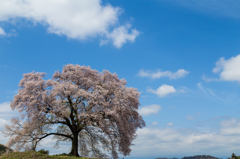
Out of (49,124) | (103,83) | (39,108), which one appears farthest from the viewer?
(103,83)

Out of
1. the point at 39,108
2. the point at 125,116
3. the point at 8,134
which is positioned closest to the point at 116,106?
the point at 125,116

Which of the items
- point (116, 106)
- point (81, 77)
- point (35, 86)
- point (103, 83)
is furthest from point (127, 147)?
point (35, 86)

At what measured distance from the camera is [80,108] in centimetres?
3092

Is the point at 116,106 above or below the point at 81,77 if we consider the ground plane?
below

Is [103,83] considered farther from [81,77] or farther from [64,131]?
[64,131]

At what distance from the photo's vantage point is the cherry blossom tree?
97.8 ft

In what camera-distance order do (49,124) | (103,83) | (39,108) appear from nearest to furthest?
(39,108) < (49,124) < (103,83)

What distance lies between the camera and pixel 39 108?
29.7m

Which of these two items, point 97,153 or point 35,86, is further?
point 97,153

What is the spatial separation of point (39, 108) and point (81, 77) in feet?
25.5

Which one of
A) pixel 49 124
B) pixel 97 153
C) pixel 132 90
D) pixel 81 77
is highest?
pixel 81 77

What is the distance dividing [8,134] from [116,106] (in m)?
16.0

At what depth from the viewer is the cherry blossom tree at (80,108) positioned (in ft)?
97.8

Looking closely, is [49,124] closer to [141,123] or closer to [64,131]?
[64,131]
